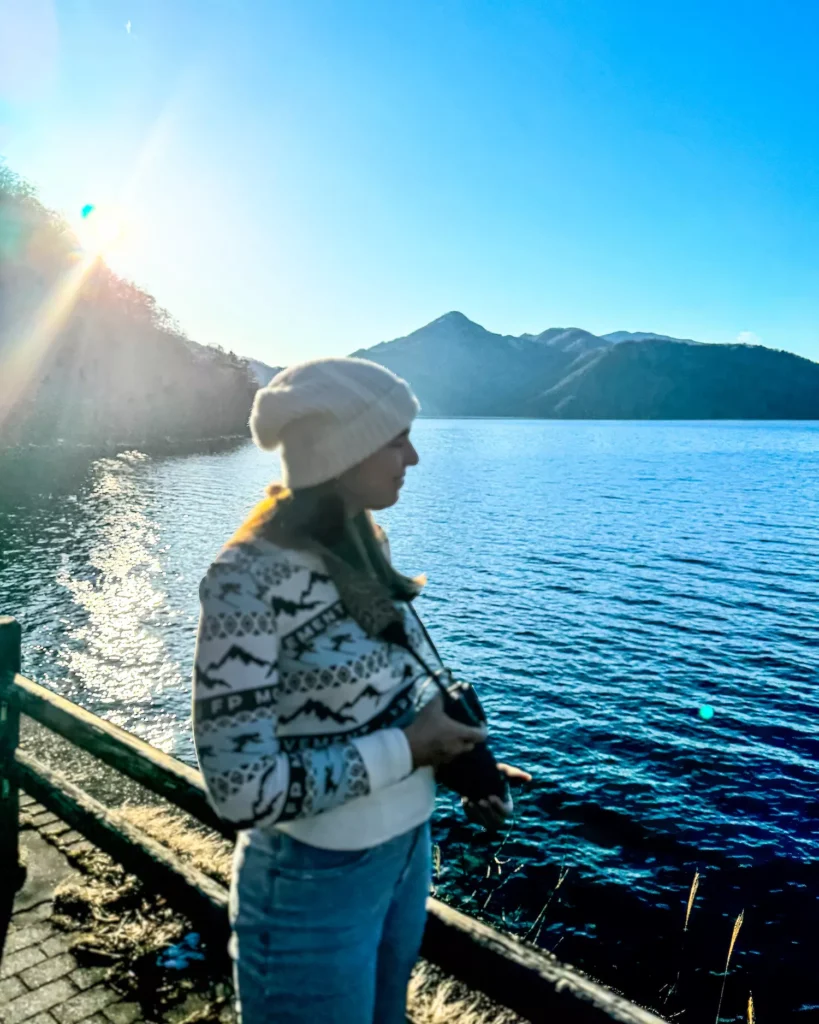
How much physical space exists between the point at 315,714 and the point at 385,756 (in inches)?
9.1

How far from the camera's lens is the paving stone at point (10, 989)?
13.5ft

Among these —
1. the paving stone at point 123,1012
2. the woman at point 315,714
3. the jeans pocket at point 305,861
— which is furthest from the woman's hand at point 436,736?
the paving stone at point 123,1012

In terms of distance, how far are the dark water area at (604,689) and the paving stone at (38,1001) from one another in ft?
27.1

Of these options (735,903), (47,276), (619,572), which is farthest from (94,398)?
(735,903)

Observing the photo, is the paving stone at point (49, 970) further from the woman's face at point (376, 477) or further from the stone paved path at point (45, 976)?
the woman's face at point (376, 477)

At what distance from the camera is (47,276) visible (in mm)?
90750

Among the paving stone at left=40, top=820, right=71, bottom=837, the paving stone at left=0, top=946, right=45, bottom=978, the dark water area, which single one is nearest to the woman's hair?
the paving stone at left=0, top=946, right=45, bottom=978

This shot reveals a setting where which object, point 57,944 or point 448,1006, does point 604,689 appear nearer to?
point 448,1006

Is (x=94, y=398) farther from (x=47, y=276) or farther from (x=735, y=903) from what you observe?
(x=735, y=903)

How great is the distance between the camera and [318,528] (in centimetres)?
222

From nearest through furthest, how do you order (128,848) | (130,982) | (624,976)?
(130,982) < (128,848) < (624,976)

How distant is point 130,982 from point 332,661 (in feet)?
10.8

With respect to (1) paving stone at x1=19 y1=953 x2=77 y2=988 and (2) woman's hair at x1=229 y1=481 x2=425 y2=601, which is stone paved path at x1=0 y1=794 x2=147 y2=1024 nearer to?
(1) paving stone at x1=19 y1=953 x2=77 y2=988

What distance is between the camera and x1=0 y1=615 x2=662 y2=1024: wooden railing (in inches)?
117
